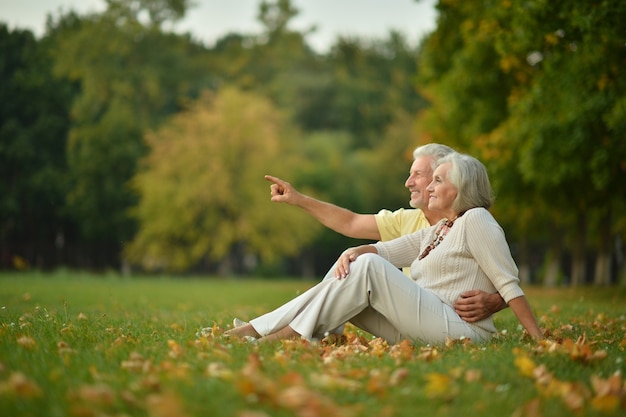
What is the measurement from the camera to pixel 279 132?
4775 cm

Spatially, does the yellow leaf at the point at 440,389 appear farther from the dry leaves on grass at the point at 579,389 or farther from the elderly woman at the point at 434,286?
the elderly woman at the point at 434,286

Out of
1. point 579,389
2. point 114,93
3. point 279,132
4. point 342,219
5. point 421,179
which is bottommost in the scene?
point 579,389

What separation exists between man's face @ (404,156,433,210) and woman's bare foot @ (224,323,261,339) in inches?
74.2

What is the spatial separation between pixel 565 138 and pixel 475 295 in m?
12.2

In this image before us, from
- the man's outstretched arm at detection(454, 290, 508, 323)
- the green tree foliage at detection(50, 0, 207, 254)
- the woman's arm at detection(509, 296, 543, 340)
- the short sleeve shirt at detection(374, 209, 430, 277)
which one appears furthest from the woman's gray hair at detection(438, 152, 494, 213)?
the green tree foliage at detection(50, 0, 207, 254)

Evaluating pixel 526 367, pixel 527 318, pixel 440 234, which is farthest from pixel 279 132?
pixel 526 367

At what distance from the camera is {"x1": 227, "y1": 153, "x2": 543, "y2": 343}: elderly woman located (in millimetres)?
5660

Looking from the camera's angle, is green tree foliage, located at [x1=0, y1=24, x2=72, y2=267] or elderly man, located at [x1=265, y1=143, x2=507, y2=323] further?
green tree foliage, located at [x1=0, y1=24, x2=72, y2=267]

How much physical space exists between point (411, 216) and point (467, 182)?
5.22 ft

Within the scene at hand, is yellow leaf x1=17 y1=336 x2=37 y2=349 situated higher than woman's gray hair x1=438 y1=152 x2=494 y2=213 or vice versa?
woman's gray hair x1=438 y1=152 x2=494 y2=213

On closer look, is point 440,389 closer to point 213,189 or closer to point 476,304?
point 476,304

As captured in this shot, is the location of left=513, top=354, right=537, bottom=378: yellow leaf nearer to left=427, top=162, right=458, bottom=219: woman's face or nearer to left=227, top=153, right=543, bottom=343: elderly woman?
left=227, top=153, right=543, bottom=343: elderly woman

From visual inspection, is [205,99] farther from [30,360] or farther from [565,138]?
[30,360]

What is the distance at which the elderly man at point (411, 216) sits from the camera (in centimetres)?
589
